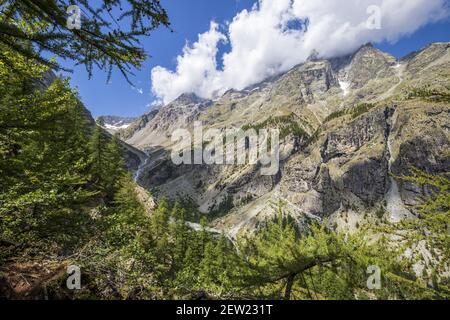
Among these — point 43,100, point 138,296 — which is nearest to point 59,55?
point 43,100

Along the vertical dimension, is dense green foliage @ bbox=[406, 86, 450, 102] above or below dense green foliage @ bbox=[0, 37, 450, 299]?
above

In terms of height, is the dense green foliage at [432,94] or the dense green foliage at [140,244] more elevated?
the dense green foliage at [432,94]

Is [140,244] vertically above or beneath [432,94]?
beneath

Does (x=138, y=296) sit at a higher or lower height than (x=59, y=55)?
lower

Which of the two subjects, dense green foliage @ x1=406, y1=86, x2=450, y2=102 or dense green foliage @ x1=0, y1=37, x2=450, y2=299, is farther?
dense green foliage @ x1=0, y1=37, x2=450, y2=299

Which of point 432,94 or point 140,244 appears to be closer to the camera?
point 432,94

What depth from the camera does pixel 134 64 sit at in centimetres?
630

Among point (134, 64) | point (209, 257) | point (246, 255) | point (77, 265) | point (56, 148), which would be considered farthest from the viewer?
point (209, 257)

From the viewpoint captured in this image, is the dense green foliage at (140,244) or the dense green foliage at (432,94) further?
the dense green foliage at (140,244)

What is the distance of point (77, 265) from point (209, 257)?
3761 cm
